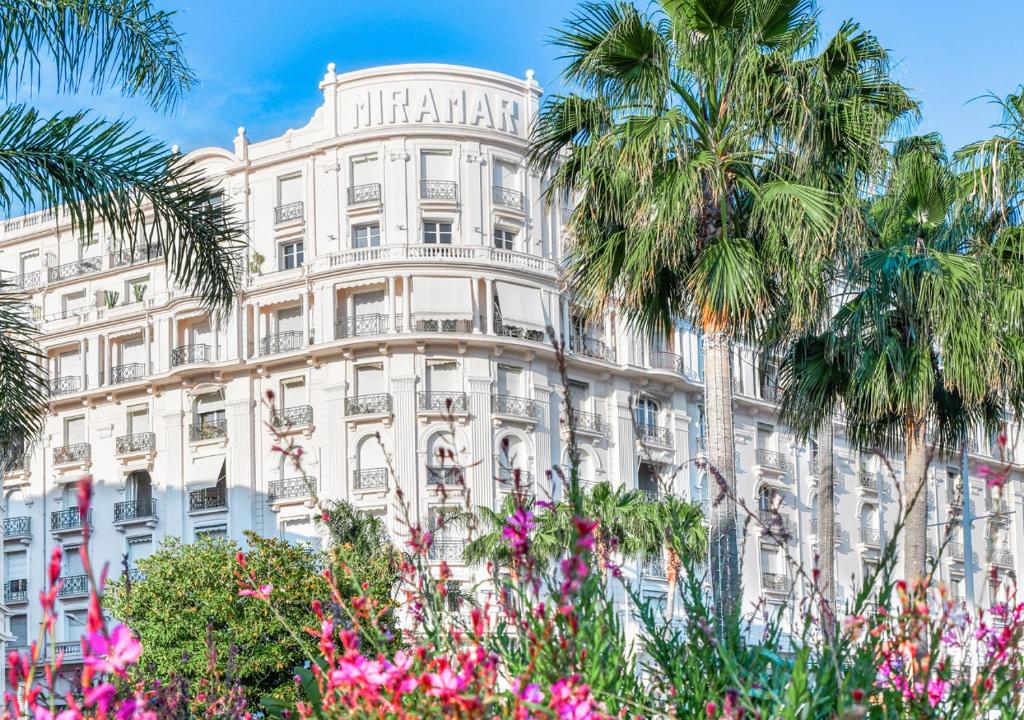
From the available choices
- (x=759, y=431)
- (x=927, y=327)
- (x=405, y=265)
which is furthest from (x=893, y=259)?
(x=759, y=431)

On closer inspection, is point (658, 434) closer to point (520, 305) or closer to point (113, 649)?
point (520, 305)

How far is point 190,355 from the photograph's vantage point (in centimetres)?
4709

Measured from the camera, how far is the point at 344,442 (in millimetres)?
43344

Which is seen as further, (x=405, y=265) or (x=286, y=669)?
(x=405, y=265)

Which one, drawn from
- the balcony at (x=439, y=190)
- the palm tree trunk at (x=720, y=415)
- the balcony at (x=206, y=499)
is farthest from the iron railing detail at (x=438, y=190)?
the palm tree trunk at (x=720, y=415)

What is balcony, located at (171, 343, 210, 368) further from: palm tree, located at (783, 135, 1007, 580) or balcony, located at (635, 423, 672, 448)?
palm tree, located at (783, 135, 1007, 580)

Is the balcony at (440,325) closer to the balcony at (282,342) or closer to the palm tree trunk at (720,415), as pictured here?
the balcony at (282,342)

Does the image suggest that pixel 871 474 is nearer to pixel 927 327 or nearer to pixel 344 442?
pixel 344 442

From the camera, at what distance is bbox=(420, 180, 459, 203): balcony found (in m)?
44.8

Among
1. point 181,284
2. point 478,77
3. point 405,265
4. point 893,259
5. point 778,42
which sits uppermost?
point 478,77

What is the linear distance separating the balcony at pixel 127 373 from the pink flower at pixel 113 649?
4777 cm

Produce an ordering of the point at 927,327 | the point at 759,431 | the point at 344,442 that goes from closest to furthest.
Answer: the point at 927,327 < the point at 344,442 < the point at 759,431

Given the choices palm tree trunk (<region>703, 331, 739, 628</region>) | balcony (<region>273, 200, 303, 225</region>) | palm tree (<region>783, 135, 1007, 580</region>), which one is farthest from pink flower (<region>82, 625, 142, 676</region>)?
balcony (<region>273, 200, 303, 225</region>)

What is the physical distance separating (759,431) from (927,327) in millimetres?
35408
